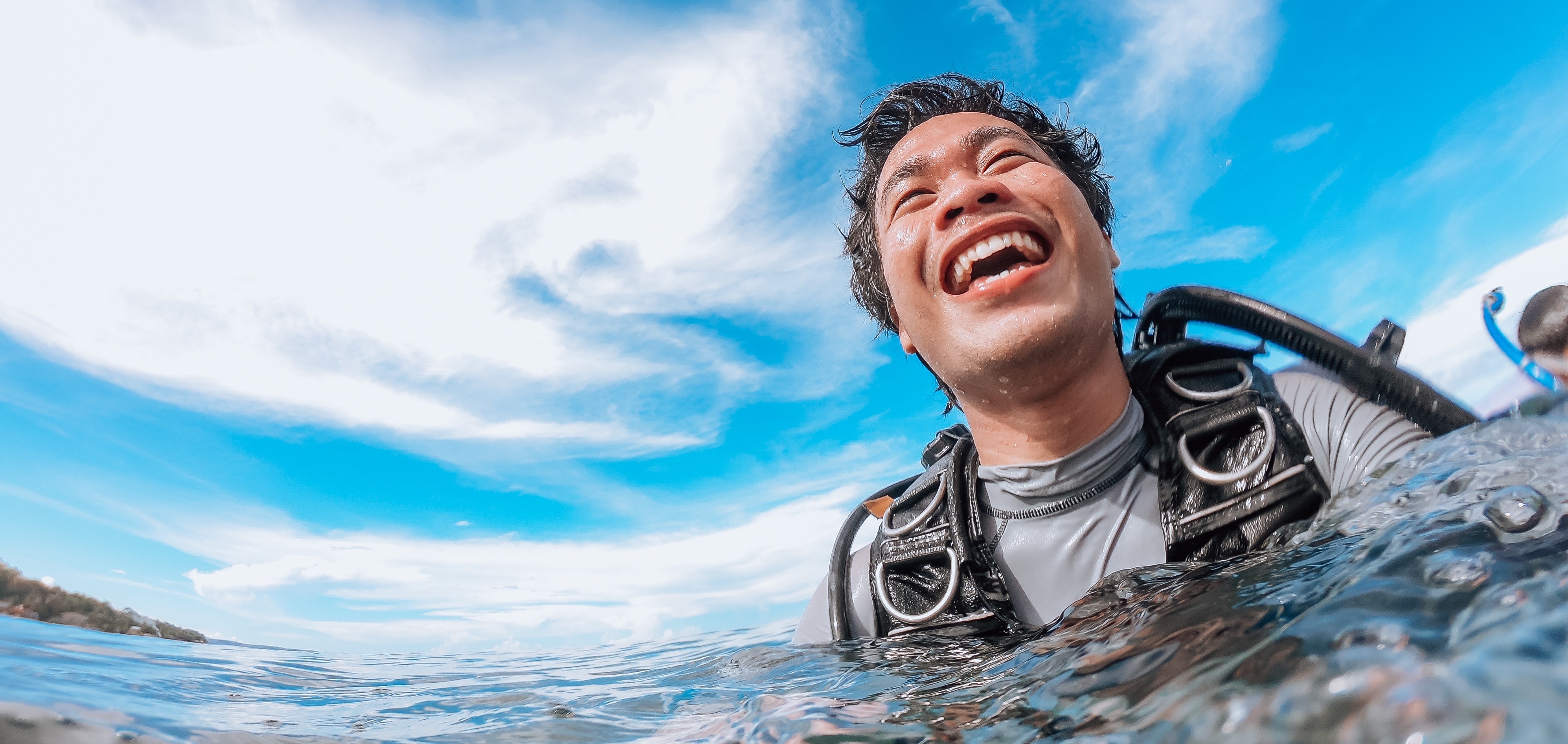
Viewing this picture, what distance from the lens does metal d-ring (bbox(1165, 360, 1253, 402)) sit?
2875mm

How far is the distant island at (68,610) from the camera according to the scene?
2850mm

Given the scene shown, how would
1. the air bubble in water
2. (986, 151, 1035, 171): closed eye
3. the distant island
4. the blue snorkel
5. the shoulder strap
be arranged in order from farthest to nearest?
(986, 151, 1035, 171): closed eye, the distant island, the shoulder strap, the blue snorkel, the air bubble in water

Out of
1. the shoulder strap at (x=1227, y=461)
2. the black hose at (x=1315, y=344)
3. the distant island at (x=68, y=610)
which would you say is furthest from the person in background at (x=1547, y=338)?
the distant island at (x=68, y=610)

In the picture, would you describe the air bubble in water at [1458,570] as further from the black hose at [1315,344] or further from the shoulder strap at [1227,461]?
the black hose at [1315,344]

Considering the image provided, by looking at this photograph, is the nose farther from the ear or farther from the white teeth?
the ear

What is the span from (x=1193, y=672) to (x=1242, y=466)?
6.40 ft

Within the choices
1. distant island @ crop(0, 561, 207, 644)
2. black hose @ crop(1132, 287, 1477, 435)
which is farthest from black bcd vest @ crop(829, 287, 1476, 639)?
distant island @ crop(0, 561, 207, 644)

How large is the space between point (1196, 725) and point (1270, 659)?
0.19 meters

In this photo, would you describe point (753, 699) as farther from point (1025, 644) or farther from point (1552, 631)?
point (1552, 631)

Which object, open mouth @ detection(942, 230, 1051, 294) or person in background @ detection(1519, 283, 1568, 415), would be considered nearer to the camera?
person in background @ detection(1519, 283, 1568, 415)

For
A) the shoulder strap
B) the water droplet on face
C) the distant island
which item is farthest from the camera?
the distant island

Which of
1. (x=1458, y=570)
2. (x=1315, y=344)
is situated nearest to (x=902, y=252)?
(x=1315, y=344)

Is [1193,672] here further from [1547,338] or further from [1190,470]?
[1547,338]

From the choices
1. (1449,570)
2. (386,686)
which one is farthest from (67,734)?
(386,686)
